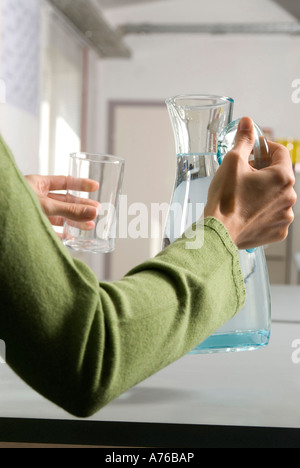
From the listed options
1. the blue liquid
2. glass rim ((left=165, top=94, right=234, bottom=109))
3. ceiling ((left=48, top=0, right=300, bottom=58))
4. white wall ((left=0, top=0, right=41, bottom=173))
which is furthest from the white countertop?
ceiling ((left=48, top=0, right=300, bottom=58))

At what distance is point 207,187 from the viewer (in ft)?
2.51

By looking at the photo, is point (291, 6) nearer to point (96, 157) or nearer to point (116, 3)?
point (116, 3)

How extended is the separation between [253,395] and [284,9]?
595 cm

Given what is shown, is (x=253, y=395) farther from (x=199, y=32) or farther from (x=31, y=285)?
(x=199, y=32)

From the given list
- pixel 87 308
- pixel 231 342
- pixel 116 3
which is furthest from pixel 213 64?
pixel 87 308

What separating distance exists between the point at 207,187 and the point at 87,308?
0.34 meters

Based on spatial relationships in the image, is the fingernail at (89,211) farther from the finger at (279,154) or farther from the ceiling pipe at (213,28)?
the ceiling pipe at (213,28)

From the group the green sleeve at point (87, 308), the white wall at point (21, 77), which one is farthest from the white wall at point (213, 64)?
the green sleeve at point (87, 308)

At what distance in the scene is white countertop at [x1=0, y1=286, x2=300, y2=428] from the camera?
617 mm

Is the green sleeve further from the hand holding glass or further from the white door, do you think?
the white door

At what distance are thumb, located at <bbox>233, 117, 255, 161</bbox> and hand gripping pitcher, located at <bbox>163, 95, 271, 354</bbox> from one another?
0.09 metres

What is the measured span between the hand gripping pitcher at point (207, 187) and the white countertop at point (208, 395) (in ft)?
0.16

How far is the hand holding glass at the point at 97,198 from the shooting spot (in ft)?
2.72

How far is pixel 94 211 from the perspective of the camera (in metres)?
0.82
